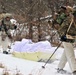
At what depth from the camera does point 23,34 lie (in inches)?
678

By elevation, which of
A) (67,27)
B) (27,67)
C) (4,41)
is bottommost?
(27,67)

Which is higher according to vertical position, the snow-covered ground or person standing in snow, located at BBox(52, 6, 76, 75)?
person standing in snow, located at BBox(52, 6, 76, 75)

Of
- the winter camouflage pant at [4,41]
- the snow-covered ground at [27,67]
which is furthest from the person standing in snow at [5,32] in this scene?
the snow-covered ground at [27,67]

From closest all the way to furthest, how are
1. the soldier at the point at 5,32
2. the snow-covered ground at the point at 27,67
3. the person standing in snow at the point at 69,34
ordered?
1. the person standing in snow at the point at 69,34
2. the snow-covered ground at the point at 27,67
3. the soldier at the point at 5,32

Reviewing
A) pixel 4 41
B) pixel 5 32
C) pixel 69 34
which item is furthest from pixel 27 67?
pixel 4 41

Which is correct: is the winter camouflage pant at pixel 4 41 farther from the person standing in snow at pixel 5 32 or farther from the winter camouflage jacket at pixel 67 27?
the winter camouflage jacket at pixel 67 27

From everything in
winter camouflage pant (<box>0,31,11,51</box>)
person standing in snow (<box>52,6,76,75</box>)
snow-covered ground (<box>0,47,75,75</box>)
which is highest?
person standing in snow (<box>52,6,76,75</box>)

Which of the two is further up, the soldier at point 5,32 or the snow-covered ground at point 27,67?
the soldier at point 5,32

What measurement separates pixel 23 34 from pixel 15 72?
9.20 m

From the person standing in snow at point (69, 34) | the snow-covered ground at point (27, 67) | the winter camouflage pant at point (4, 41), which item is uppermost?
the person standing in snow at point (69, 34)

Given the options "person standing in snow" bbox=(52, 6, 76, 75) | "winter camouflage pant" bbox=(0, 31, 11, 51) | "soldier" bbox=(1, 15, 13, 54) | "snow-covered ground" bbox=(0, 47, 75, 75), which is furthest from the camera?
"winter camouflage pant" bbox=(0, 31, 11, 51)

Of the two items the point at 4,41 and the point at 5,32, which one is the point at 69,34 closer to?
the point at 5,32

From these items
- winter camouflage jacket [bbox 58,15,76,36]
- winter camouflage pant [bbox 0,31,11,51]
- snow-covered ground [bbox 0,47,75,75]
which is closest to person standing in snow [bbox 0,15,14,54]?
winter camouflage pant [bbox 0,31,11,51]

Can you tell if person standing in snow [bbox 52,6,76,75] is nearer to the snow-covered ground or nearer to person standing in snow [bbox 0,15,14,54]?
the snow-covered ground
